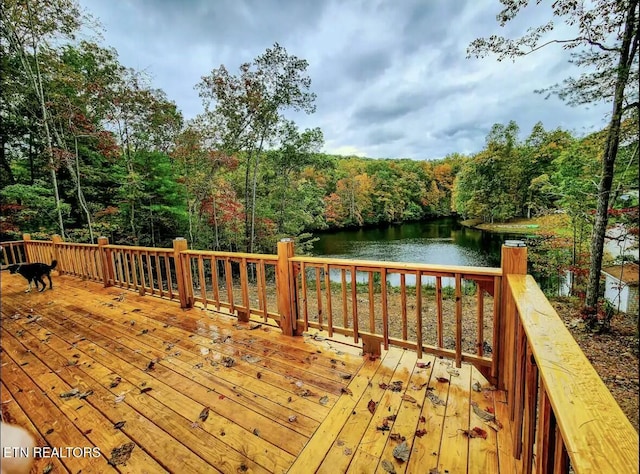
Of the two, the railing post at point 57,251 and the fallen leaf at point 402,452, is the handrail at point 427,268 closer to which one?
the fallen leaf at point 402,452

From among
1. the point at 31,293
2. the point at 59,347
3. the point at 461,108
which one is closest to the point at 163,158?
the point at 31,293

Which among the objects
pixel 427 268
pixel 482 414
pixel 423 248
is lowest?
pixel 423 248

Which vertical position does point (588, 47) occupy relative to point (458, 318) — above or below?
above

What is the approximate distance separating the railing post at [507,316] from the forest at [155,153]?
2.97 m

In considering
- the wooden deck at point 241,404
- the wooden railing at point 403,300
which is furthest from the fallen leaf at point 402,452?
the wooden railing at point 403,300

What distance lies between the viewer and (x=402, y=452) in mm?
1539

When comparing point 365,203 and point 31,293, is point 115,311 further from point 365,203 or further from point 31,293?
point 365,203

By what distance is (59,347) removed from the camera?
2754mm

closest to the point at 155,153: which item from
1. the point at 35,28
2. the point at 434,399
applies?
the point at 35,28

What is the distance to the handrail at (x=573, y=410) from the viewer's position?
21.3 inches

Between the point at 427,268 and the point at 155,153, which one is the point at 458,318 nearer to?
the point at 427,268

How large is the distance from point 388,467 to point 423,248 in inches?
672

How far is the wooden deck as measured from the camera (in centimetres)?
154

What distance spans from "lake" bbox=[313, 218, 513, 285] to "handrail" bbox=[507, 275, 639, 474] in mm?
11589
